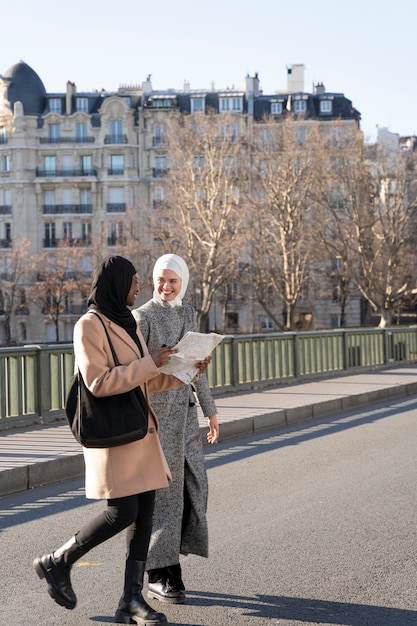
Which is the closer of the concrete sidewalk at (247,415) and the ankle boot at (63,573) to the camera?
the ankle boot at (63,573)

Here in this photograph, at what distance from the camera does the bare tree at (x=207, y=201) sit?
171ft

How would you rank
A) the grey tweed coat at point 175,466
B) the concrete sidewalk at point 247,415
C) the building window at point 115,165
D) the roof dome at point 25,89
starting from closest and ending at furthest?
the grey tweed coat at point 175,466 < the concrete sidewalk at point 247,415 < the building window at point 115,165 < the roof dome at point 25,89

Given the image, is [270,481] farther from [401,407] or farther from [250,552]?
[401,407]

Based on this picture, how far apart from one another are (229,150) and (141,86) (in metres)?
35.5

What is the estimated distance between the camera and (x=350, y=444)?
41.5 feet

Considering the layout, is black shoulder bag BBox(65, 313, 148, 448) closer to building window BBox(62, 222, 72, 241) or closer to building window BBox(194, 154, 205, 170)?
building window BBox(194, 154, 205, 170)

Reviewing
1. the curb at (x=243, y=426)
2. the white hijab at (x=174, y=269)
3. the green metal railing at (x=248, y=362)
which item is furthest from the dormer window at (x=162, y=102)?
the white hijab at (x=174, y=269)

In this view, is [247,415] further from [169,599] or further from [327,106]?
[327,106]

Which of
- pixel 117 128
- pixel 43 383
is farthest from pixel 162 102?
pixel 43 383

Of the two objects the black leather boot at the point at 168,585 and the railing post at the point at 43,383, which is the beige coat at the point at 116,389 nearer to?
the black leather boot at the point at 168,585

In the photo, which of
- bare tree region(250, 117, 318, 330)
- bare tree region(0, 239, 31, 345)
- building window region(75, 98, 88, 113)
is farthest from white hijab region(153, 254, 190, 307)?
building window region(75, 98, 88, 113)

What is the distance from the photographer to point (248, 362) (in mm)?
19266

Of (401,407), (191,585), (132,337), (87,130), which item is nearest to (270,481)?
(191,585)

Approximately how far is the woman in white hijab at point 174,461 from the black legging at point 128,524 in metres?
0.38
